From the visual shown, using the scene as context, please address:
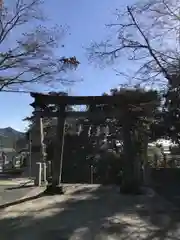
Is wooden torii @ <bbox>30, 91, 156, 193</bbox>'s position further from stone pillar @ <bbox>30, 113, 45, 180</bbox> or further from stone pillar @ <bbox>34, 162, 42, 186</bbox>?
stone pillar @ <bbox>30, 113, 45, 180</bbox>

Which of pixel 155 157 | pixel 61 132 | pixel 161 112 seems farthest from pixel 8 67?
pixel 155 157

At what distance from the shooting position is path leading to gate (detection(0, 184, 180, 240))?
29.3 feet

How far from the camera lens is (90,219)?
10.7m

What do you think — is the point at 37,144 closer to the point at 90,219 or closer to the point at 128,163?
the point at 128,163

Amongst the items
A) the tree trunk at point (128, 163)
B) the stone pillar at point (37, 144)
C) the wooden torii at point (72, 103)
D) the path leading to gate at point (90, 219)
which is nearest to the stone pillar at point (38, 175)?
the stone pillar at point (37, 144)

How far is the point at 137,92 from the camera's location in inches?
634

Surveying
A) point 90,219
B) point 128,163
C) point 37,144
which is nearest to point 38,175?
point 37,144

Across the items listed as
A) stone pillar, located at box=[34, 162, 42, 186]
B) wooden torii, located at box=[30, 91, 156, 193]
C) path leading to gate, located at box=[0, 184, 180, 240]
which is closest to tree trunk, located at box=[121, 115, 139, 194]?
wooden torii, located at box=[30, 91, 156, 193]

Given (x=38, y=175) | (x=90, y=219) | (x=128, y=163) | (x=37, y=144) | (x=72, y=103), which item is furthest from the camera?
(x=37, y=144)

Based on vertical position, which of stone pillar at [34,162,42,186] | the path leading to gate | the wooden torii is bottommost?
the path leading to gate

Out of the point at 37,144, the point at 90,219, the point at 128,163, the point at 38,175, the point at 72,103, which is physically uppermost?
the point at 72,103

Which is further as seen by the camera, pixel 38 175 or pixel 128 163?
pixel 38 175

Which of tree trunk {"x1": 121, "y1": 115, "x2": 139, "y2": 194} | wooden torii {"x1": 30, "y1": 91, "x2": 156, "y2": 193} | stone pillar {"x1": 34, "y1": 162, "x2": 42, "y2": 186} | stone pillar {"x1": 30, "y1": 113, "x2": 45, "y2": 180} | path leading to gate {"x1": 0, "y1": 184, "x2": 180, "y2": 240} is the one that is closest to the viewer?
path leading to gate {"x1": 0, "y1": 184, "x2": 180, "y2": 240}

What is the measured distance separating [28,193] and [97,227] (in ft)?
17.7
